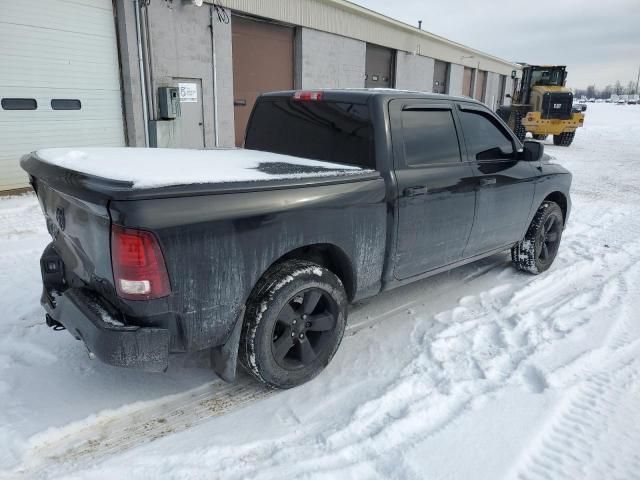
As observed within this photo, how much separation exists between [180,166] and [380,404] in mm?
1802

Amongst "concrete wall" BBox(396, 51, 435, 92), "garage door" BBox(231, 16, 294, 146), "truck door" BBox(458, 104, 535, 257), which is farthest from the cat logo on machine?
"concrete wall" BBox(396, 51, 435, 92)

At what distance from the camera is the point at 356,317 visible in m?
3.99

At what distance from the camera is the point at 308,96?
3.73 m

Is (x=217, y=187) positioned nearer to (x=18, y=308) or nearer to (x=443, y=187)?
(x=443, y=187)

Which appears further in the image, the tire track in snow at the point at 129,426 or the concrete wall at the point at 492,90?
the concrete wall at the point at 492,90

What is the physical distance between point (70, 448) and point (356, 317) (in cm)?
223

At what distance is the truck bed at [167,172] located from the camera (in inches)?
86.7

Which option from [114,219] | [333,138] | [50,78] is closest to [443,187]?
[333,138]

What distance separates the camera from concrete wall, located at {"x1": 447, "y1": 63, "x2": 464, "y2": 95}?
22734 mm

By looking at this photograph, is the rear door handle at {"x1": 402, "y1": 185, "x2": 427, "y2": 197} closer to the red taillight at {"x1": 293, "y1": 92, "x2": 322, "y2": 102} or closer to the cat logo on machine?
the red taillight at {"x1": 293, "y1": 92, "x2": 322, "y2": 102}

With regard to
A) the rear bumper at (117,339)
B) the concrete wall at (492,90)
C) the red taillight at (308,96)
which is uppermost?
the concrete wall at (492,90)

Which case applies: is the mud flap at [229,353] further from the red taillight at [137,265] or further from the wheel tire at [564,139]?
the wheel tire at [564,139]

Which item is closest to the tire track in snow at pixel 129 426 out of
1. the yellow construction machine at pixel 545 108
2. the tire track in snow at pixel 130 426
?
the tire track in snow at pixel 130 426

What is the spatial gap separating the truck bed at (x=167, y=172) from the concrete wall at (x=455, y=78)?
2126 cm
